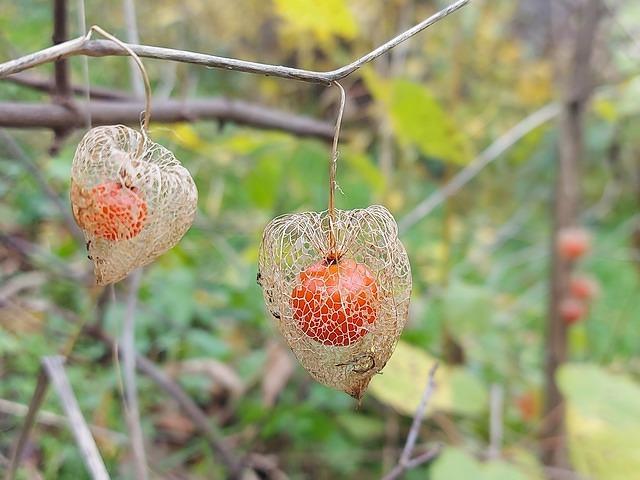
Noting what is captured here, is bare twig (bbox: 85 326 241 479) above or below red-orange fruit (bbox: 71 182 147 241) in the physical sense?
below

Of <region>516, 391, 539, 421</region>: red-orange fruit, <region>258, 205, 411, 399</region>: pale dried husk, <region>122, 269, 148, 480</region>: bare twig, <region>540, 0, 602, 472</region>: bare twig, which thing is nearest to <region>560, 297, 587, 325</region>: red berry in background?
<region>540, 0, 602, 472</region>: bare twig

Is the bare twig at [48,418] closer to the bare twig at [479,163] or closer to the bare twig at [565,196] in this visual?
the bare twig at [479,163]

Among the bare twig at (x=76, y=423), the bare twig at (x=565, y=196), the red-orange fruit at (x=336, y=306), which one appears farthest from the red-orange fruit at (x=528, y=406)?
the red-orange fruit at (x=336, y=306)

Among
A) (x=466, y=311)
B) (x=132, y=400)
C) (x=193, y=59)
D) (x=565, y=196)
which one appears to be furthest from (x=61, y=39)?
(x=565, y=196)

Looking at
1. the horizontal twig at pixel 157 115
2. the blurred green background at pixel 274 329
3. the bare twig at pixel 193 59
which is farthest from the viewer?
the blurred green background at pixel 274 329

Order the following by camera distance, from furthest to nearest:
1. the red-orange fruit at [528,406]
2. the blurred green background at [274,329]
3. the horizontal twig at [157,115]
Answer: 1. the red-orange fruit at [528,406]
2. the blurred green background at [274,329]
3. the horizontal twig at [157,115]

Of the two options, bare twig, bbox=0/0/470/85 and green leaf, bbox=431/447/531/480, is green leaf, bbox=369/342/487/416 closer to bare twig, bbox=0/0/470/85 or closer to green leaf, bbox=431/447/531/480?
green leaf, bbox=431/447/531/480

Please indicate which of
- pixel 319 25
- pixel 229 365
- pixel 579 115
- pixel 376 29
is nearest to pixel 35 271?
pixel 229 365
